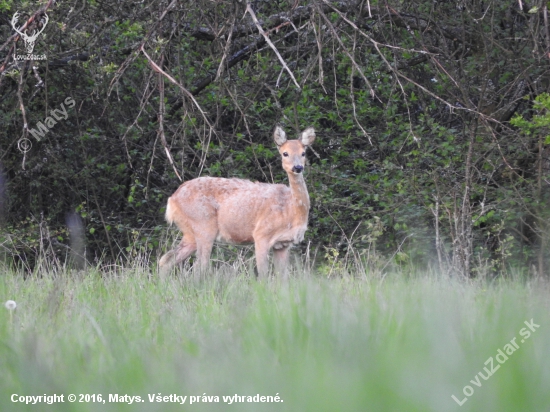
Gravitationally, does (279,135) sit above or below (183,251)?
above

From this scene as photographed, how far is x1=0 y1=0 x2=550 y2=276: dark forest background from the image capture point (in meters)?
8.53

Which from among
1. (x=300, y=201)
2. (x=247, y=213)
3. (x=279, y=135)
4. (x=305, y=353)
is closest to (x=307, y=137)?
(x=279, y=135)

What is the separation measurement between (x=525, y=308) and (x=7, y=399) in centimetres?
178

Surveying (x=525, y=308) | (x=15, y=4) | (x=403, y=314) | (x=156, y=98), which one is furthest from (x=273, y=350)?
(x=156, y=98)

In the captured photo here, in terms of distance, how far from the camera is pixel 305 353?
2.84 meters

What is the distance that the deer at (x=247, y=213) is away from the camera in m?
8.23

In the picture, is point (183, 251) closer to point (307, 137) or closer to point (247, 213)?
point (247, 213)

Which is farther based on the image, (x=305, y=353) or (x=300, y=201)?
(x=300, y=201)

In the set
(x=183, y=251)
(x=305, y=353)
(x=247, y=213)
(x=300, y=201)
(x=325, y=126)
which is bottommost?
(x=183, y=251)

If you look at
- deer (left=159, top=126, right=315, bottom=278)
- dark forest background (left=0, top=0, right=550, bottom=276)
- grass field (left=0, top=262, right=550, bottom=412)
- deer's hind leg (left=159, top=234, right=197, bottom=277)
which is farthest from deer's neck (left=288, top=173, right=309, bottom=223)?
grass field (left=0, top=262, right=550, bottom=412)

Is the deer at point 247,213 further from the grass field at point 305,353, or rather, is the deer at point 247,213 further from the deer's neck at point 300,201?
the grass field at point 305,353

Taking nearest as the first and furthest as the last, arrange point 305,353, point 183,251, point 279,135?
1. point 305,353
2. point 279,135
3. point 183,251

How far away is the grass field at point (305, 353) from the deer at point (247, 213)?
3776 millimetres

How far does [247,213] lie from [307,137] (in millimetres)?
1019
